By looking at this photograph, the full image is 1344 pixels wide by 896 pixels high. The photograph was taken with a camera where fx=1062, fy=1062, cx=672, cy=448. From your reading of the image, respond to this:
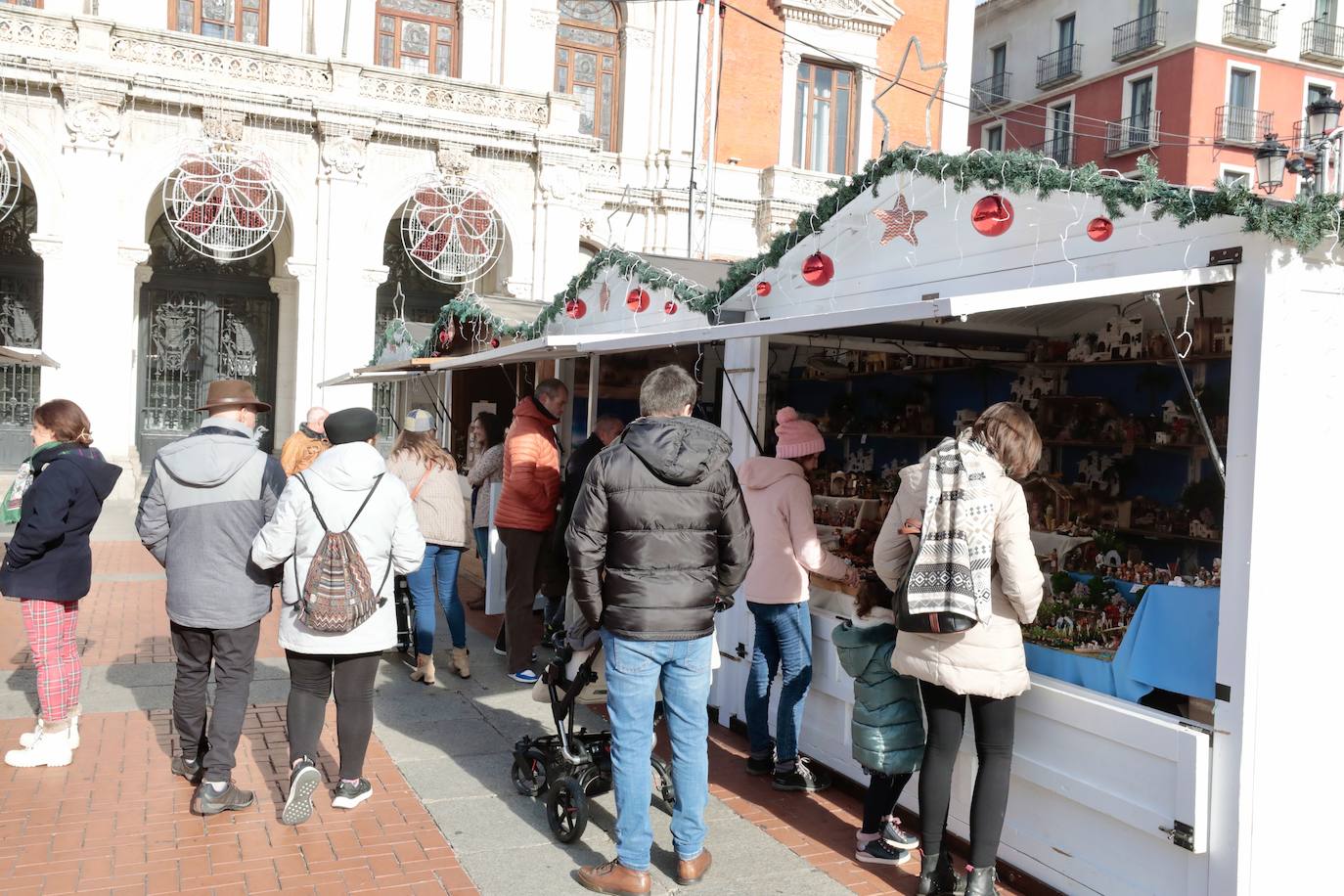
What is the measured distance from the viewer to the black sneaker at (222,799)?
446 cm

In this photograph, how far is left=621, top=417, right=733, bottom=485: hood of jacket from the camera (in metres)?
3.77

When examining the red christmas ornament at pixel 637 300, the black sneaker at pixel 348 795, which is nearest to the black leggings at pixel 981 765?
the black sneaker at pixel 348 795

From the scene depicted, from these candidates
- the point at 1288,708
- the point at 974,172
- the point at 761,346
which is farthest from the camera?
the point at 761,346

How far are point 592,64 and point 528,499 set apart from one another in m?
17.6

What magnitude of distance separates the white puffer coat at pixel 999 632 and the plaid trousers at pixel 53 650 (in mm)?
3911

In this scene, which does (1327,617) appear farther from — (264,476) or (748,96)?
(748,96)

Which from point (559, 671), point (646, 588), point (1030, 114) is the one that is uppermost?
point (1030, 114)

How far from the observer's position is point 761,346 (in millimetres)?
5934

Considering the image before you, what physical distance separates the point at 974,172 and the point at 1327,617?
2.19 metres

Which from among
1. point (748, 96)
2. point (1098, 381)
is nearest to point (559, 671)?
point (1098, 381)

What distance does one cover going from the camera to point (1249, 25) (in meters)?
28.8

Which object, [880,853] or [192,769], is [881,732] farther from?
[192,769]

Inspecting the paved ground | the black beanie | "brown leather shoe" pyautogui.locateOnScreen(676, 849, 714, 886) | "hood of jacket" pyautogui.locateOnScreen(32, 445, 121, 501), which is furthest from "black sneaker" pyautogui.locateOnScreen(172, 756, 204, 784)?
"brown leather shoe" pyautogui.locateOnScreen(676, 849, 714, 886)

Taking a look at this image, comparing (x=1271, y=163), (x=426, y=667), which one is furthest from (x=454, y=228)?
(x=1271, y=163)
